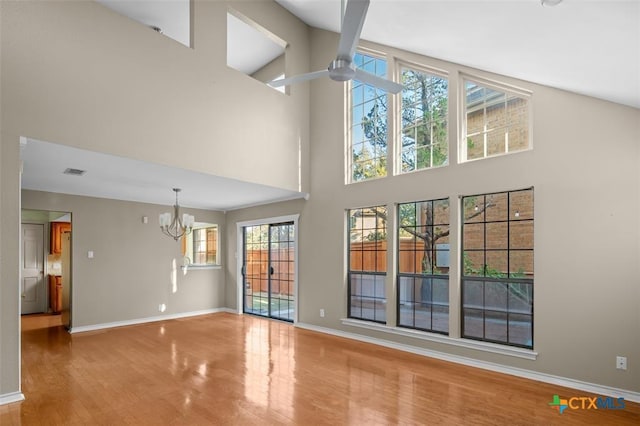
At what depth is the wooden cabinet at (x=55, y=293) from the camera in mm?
8094

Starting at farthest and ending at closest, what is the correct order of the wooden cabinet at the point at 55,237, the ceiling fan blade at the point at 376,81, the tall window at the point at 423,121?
1. the wooden cabinet at the point at 55,237
2. the tall window at the point at 423,121
3. the ceiling fan blade at the point at 376,81

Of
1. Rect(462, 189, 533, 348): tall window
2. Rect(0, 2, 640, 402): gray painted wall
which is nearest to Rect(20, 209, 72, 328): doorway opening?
Rect(0, 2, 640, 402): gray painted wall

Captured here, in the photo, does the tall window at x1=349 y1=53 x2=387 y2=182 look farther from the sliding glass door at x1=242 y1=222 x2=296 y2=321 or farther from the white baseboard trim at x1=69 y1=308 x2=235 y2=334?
the white baseboard trim at x1=69 y1=308 x2=235 y2=334

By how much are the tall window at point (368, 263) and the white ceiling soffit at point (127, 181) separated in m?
1.28

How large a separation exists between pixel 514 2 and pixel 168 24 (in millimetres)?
5135

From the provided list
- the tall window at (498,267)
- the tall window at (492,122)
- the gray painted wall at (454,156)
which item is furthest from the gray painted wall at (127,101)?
the tall window at (498,267)

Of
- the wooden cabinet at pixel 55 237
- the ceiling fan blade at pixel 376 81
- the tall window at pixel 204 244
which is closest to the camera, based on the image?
the ceiling fan blade at pixel 376 81

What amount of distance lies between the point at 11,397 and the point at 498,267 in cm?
512

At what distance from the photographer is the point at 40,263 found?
8289 mm

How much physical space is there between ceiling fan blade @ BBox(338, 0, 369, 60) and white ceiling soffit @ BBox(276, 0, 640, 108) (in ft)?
3.41

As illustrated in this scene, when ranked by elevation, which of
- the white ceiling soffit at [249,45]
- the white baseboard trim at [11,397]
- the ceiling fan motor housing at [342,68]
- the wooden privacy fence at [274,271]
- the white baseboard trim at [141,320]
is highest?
the white ceiling soffit at [249,45]

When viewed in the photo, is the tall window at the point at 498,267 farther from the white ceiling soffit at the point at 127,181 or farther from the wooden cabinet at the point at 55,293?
the wooden cabinet at the point at 55,293

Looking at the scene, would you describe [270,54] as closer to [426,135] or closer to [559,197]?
[426,135]

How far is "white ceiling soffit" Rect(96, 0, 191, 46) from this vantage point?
17.0 ft
